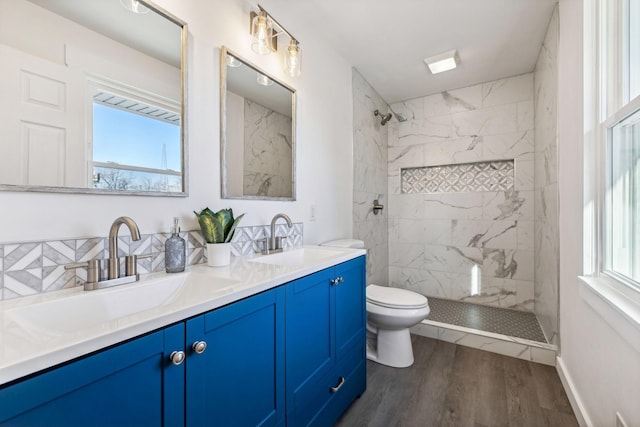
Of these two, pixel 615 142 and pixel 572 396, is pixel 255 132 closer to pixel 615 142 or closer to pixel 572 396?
pixel 615 142

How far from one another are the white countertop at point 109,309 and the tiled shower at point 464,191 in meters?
1.75

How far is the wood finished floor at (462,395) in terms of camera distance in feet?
4.87

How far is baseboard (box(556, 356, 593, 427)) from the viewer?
1.37m

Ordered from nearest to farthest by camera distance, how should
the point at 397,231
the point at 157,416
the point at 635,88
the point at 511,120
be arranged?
the point at 157,416, the point at 635,88, the point at 511,120, the point at 397,231

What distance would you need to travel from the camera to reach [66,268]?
871mm

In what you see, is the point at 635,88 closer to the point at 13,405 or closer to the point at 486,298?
the point at 13,405

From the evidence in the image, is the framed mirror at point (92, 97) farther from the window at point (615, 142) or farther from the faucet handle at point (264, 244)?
the window at point (615, 142)

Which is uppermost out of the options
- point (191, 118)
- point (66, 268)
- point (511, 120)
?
point (511, 120)

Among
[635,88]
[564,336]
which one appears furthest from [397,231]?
[635,88]

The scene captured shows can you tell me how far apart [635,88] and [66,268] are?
7.10 feet

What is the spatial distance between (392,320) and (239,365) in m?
1.30

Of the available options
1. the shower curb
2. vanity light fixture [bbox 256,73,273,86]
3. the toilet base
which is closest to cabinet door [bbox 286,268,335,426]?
the toilet base

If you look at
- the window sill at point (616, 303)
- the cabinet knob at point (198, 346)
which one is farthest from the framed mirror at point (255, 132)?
the window sill at point (616, 303)

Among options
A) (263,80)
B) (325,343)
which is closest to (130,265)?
(325,343)
